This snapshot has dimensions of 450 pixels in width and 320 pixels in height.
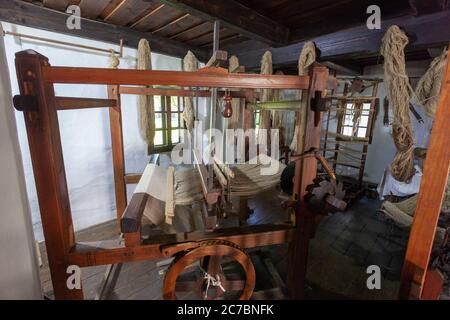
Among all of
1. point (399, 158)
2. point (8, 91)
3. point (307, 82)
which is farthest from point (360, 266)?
point (8, 91)

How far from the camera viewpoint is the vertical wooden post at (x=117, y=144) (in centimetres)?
196

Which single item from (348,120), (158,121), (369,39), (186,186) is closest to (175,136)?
(158,121)

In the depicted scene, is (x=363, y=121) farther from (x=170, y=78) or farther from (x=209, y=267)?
(x=170, y=78)

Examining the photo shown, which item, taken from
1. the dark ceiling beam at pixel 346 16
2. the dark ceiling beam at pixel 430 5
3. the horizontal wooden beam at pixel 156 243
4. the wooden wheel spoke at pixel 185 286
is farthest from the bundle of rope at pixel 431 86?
the wooden wheel spoke at pixel 185 286

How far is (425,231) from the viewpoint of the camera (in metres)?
0.81

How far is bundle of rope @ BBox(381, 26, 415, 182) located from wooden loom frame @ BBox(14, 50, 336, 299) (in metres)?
1.23

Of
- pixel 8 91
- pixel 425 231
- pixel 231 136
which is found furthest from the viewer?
pixel 231 136

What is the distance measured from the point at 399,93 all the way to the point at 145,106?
10.1 feet

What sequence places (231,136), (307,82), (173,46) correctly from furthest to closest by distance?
(173,46) → (231,136) → (307,82)

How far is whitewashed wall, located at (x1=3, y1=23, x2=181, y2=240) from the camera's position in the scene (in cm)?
247

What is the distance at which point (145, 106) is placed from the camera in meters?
3.20

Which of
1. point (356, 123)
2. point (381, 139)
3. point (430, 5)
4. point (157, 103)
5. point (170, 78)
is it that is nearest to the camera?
point (170, 78)
